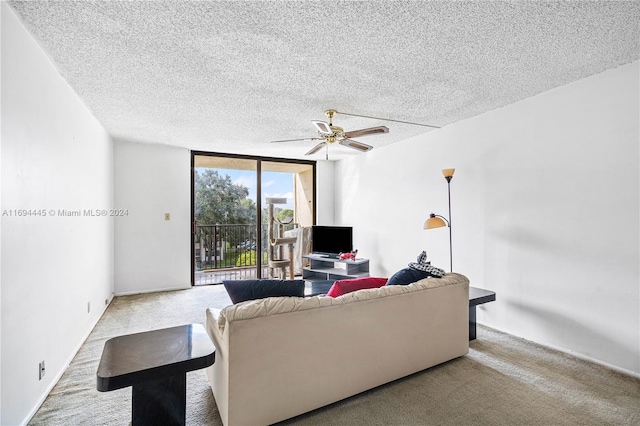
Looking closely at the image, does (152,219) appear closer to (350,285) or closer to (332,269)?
(332,269)

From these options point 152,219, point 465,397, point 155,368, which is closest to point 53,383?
point 155,368

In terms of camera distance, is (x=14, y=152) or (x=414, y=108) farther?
(x=414, y=108)

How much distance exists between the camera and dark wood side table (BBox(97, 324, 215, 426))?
136 centimetres

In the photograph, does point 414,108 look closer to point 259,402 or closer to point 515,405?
point 515,405

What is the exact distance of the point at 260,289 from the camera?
199cm

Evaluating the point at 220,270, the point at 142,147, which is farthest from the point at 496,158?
the point at 142,147

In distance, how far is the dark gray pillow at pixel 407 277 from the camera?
244 centimetres

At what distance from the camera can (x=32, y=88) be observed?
200cm

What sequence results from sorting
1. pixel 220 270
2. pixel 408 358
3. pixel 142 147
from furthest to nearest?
pixel 220 270 → pixel 142 147 → pixel 408 358

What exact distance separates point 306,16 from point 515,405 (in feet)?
9.11

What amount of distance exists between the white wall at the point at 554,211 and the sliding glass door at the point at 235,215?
2840 mm

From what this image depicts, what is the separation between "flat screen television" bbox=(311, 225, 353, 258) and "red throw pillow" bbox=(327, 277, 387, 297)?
271cm

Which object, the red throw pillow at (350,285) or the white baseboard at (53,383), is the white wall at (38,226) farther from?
the red throw pillow at (350,285)

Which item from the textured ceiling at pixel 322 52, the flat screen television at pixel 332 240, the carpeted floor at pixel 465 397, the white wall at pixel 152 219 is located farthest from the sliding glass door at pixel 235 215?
the carpeted floor at pixel 465 397
